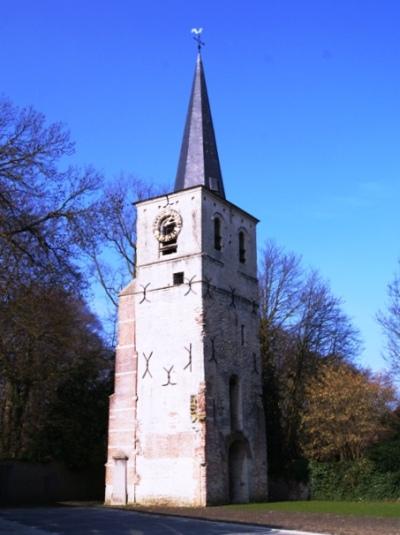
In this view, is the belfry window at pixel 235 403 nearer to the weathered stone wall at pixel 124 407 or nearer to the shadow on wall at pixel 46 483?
the weathered stone wall at pixel 124 407

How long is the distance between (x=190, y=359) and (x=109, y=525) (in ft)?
30.0

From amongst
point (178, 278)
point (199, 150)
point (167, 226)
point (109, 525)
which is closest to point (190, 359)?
point (178, 278)

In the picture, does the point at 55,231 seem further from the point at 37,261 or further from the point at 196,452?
the point at 196,452

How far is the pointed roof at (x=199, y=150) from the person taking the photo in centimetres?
2836

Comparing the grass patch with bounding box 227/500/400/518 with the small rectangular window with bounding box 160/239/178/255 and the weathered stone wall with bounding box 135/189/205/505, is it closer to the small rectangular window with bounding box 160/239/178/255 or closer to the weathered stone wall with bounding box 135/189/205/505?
the weathered stone wall with bounding box 135/189/205/505

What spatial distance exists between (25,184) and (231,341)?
50.6 feet

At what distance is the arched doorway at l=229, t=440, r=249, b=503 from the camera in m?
25.5

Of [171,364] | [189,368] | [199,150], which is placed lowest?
[189,368]

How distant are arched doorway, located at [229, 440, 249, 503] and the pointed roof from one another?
35.5ft

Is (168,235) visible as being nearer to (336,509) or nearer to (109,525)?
(336,509)

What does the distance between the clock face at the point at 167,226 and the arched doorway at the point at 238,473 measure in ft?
29.0

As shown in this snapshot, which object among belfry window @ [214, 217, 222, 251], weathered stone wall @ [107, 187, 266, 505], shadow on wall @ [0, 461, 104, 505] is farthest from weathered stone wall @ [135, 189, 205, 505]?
shadow on wall @ [0, 461, 104, 505]

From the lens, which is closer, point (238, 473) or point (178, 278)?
point (238, 473)

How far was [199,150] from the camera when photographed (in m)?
28.8
